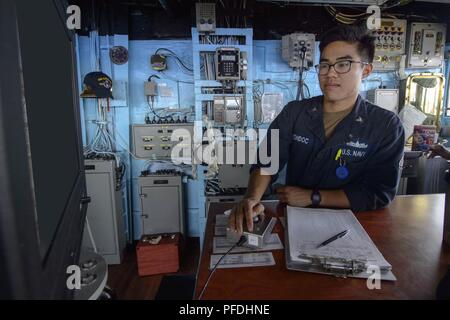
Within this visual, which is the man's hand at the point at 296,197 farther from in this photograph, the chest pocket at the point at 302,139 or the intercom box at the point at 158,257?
the intercom box at the point at 158,257

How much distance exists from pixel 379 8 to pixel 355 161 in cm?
237

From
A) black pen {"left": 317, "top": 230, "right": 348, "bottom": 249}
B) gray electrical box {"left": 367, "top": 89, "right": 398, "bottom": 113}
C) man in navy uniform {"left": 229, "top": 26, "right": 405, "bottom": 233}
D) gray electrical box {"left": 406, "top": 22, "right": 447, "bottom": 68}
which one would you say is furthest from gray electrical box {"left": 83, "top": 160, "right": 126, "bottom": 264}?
gray electrical box {"left": 406, "top": 22, "right": 447, "bottom": 68}

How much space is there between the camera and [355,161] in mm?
1297

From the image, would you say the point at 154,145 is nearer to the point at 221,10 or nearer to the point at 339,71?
the point at 221,10

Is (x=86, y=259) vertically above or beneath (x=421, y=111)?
beneath

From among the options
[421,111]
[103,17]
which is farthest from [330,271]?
[421,111]

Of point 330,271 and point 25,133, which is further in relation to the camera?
point 330,271

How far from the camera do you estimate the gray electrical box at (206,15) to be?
241 cm

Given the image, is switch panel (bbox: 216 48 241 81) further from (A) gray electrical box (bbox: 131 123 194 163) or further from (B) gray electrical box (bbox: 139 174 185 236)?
(B) gray electrical box (bbox: 139 174 185 236)

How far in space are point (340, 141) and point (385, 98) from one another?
2139mm

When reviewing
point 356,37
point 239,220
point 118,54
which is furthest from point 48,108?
point 118,54

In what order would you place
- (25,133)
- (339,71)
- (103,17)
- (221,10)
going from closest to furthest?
(25,133) → (339,71) → (221,10) → (103,17)

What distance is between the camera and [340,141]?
1.30m
